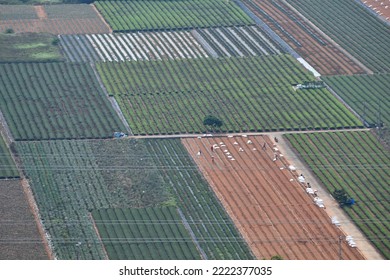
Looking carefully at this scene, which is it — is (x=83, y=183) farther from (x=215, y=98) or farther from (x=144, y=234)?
(x=215, y=98)

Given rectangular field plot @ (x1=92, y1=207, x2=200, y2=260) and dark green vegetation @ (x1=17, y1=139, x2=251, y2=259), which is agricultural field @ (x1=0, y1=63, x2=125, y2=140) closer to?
dark green vegetation @ (x1=17, y1=139, x2=251, y2=259)

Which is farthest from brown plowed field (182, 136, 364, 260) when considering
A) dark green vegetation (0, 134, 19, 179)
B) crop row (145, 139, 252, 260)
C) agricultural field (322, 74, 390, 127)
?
dark green vegetation (0, 134, 19, 179)

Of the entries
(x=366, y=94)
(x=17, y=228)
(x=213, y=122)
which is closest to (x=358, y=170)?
(x=213, y=122)

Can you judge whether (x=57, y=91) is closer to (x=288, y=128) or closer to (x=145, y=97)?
(x=145, y=97)

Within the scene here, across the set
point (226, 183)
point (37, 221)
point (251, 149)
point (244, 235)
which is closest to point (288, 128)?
point (251, 149)

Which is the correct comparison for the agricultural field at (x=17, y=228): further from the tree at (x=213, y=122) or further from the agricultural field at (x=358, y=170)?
the agricultural field at (x=358, y=170)
